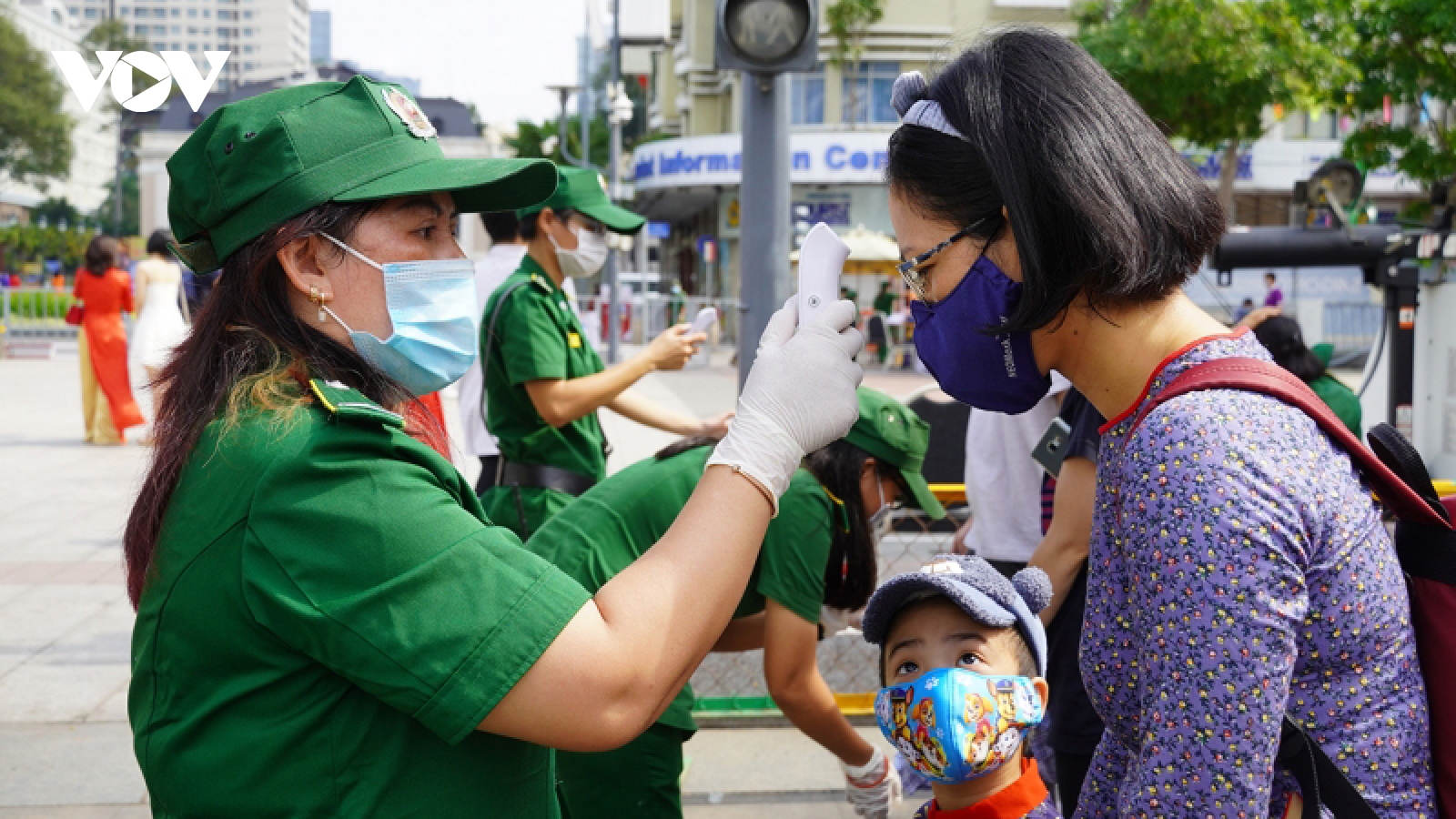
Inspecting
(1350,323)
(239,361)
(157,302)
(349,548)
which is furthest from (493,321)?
(1350,323)

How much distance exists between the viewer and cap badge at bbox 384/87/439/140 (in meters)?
1.81

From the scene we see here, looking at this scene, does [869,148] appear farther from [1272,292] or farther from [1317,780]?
[1317,780]

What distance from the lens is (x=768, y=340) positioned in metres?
1.96

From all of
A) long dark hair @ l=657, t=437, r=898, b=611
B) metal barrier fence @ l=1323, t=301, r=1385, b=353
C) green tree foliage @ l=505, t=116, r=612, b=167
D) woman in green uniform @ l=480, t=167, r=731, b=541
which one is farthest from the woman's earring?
green tree foliage @ l=505, t=116, r=612, b=167

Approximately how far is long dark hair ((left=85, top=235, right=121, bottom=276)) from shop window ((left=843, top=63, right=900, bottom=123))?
23.0m

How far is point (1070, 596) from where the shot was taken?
323cm

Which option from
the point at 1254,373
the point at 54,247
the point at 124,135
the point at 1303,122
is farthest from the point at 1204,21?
the point at 54,247

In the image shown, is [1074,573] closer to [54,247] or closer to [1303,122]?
[1303,122]

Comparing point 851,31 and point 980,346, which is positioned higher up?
point 851,31

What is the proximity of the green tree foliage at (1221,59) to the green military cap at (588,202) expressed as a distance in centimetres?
1272

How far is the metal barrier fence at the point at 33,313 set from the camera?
2433 cm

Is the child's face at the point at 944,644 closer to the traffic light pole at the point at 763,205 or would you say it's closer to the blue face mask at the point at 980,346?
the blue face mask at the point at 980,346

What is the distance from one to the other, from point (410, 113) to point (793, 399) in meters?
0.66

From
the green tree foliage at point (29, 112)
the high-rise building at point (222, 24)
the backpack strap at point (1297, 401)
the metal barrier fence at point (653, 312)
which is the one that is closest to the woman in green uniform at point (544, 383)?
the backpack strap at point (1297, 401)
